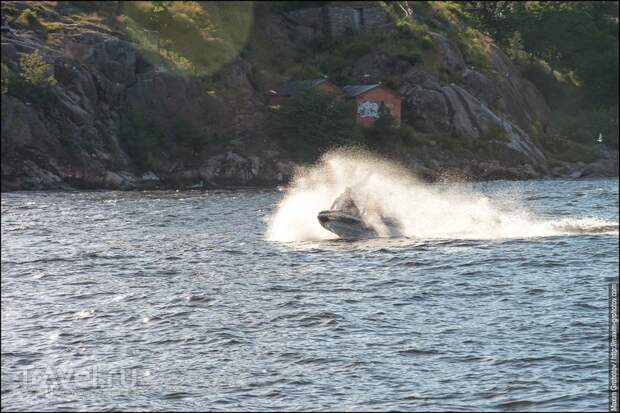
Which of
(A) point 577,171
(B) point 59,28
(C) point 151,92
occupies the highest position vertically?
(B) point 59,28

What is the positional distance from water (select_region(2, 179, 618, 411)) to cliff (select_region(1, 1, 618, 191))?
139ft

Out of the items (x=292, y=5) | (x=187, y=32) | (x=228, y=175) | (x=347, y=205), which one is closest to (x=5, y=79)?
(x=228, y=175)

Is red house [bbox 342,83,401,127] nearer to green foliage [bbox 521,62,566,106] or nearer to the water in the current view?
green foliage [bbox 521,62,566,106]

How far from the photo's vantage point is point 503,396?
22.0 m

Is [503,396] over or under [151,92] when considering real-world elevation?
under

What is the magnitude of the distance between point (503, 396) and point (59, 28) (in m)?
95.3

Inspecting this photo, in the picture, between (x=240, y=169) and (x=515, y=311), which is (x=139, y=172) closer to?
(x=240, y=169)

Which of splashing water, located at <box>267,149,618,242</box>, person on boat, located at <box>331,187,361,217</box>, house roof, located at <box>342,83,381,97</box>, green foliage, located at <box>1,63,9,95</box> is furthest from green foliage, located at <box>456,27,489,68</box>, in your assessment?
person on boat, located at <box>331,187,361,217</box>

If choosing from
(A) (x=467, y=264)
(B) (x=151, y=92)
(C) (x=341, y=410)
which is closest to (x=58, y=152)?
(B) (x=151, y=92)

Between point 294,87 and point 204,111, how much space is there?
44.7 ft

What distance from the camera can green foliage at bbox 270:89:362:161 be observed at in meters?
110

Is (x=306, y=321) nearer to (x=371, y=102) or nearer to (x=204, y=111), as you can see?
(x=204, y=111)

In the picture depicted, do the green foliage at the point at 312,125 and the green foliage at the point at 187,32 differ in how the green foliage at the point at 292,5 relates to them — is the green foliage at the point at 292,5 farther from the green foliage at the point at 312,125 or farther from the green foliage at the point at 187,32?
the green foliage at the point at 312,125

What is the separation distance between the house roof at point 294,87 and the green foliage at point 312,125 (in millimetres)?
3482
